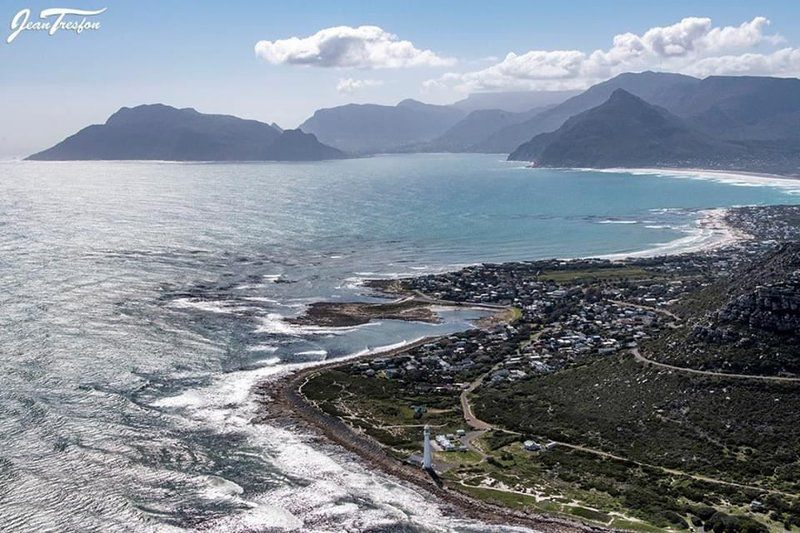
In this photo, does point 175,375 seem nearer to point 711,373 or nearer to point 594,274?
point 711,373

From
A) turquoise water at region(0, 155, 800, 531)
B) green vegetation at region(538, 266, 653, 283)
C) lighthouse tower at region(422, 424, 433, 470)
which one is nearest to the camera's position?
turquoise water at region(0, 155, 800, 531)

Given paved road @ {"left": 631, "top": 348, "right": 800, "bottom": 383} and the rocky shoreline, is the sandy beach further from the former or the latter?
paved road @ {"left": 631, "top": 348, "right": 800, "bottom": 383}

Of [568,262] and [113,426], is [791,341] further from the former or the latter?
[568,262]

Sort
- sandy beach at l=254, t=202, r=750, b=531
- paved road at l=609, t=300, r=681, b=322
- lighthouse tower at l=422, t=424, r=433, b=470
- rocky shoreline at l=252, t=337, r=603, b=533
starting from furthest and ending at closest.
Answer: paved road at l=609, t=300, r=681, b=322
lighthouse tower at l=422, t=424, r=433, b=470
sandy beach at l=254, t=202, r=750, b=531
rocky shoreline at l=252, t=337, r=603, b=533

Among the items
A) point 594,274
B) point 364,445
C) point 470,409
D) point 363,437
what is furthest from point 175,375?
point 594,274

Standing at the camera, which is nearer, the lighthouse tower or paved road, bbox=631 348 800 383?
the lighthouse tower

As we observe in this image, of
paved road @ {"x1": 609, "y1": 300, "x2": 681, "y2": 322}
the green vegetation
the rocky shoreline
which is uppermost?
the green vegetation

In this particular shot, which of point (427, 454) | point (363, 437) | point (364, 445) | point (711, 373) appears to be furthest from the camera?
point (711, 373)

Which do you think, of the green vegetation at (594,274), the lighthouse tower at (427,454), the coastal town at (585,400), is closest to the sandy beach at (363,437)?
the lighthouse tower at (427,454)

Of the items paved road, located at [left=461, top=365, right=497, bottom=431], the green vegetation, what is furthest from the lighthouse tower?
the green vegetation
